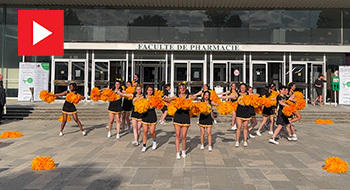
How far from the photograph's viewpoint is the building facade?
1894cm

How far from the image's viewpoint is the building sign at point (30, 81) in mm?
17750

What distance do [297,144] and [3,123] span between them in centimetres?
1312

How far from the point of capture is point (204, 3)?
761 inches

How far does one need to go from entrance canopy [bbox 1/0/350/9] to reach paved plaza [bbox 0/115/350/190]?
12.1 metres

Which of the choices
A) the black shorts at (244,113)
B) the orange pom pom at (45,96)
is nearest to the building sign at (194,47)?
the orange pom pom at (45,96)

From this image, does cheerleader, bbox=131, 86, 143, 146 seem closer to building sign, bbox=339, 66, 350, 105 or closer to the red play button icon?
the red play button icon

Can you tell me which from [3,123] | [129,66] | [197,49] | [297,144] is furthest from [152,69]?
[297,144]

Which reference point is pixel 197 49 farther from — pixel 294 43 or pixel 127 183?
pixel 127 183

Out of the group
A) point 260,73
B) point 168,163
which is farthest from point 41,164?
point 260,73

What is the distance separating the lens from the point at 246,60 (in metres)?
19.4

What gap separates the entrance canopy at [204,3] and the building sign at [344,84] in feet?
17.0

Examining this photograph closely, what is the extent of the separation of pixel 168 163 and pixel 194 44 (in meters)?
13.7

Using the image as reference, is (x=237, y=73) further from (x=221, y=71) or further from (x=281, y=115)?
(x=281, y=115)

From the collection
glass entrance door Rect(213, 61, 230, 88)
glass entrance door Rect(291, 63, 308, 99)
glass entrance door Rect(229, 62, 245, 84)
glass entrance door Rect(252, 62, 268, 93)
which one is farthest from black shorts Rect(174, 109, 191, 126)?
glass entrance door Rect(291, 63, 308, 99)
